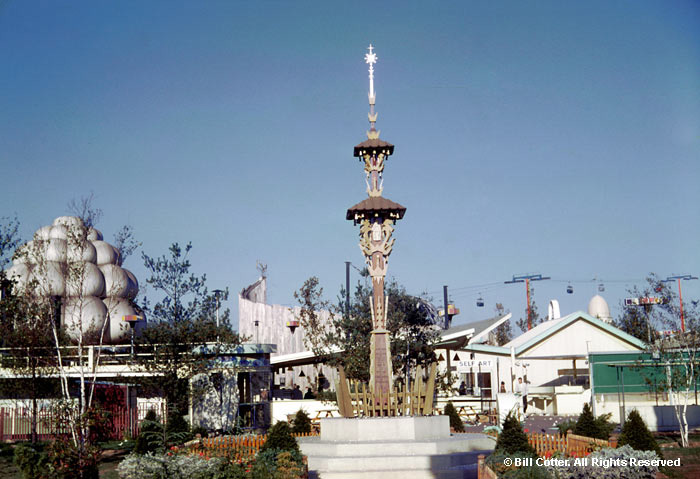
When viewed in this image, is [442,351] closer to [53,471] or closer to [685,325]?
[685,325]

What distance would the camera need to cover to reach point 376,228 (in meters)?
23.1

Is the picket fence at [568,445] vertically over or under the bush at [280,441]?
under

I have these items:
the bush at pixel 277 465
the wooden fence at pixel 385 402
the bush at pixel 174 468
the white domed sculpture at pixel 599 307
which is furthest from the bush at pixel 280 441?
the white domed sculpture at pixel 599 307

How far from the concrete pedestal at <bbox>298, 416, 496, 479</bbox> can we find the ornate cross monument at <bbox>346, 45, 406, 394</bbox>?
2.30m

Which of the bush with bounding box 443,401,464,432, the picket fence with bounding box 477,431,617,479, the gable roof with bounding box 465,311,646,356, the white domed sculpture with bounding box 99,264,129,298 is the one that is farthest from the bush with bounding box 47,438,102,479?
the white domed sculpture with bounding box 99,264,129,298

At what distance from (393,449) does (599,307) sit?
5587cm

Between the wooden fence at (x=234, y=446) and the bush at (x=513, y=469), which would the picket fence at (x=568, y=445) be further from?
the wooden fence at (x=234, y=446)

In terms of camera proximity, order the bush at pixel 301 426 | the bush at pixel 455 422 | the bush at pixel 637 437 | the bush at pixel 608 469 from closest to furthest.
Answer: the bush at pixel 608 469
the bush at pixel 637 437
the bush at pixel 301 426
the bush at pixel 455 422

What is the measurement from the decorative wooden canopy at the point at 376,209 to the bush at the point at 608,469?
10.8 metres

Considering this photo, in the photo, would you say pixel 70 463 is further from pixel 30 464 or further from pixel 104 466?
pixel 104 466

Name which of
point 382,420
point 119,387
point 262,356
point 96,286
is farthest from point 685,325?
point 96,286

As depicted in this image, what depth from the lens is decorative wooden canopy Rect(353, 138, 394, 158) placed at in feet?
77.4

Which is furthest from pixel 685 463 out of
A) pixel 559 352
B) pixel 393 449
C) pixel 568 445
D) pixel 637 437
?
pixel 559 352

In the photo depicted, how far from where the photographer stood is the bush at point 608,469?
12.9 metres
